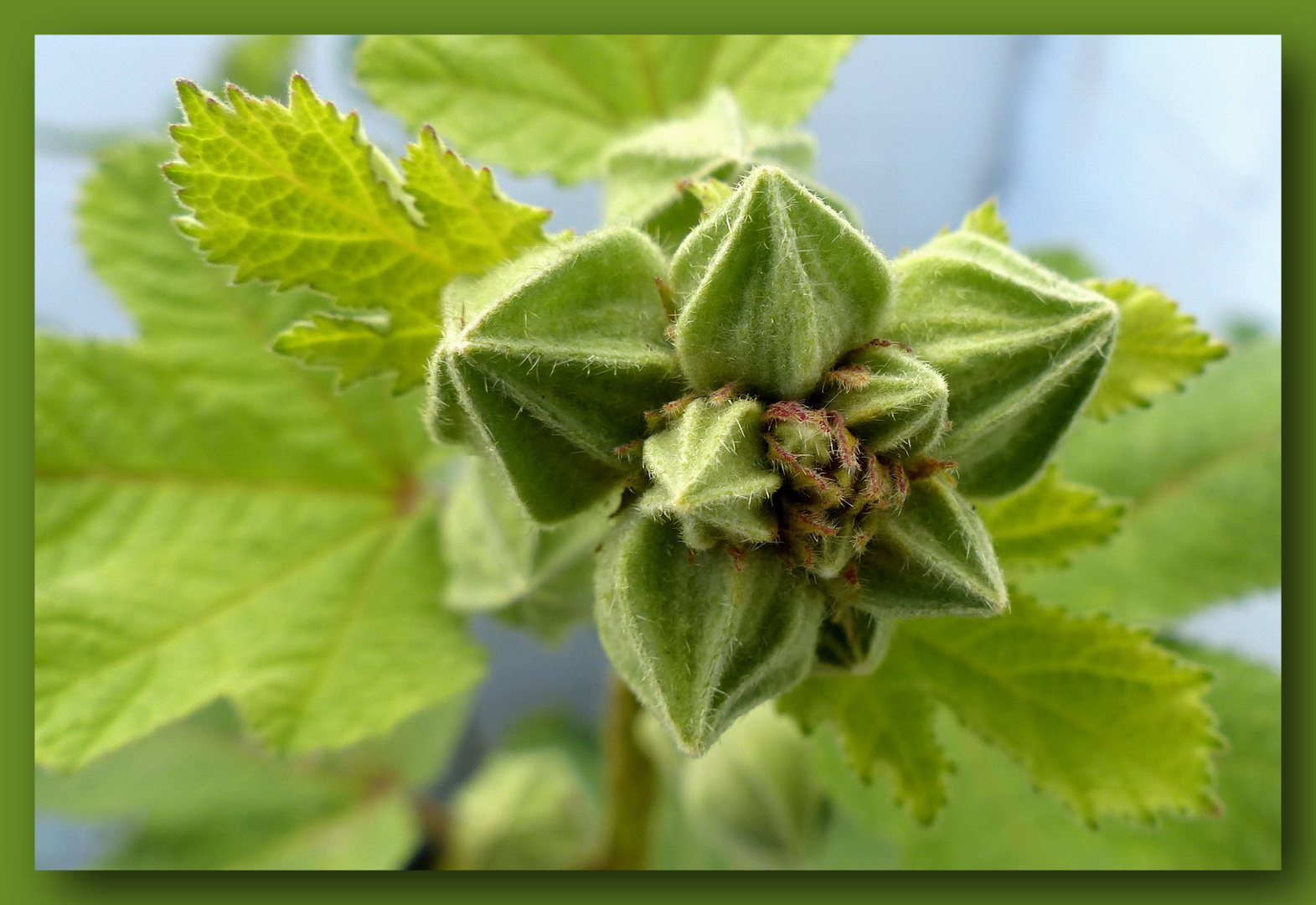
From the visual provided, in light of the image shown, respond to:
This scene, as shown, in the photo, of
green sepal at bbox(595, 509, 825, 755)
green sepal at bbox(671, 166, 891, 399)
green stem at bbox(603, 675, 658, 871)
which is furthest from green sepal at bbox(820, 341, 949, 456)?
green stem at bbox(603, 675, 658, 871)

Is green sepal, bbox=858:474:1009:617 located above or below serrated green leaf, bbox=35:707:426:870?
above

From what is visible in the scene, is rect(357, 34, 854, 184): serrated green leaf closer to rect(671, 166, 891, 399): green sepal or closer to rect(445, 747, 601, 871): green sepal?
rect(671, 166, 891, 399): green sepal

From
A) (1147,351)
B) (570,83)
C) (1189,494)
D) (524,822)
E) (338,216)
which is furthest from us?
(524,822)

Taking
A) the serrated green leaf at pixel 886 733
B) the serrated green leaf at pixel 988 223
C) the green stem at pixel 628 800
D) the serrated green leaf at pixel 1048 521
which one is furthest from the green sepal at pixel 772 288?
the green stem at pixel 628 800

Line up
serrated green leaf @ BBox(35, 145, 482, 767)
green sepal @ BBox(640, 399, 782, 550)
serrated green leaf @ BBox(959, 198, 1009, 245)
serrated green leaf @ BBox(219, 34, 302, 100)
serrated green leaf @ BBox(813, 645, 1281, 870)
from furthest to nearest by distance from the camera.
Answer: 1. serrated green leaf @ BBox(219, 34, 302, 100)
2. serrated green leaf @ BBox(813, 645, 1281, 870)
3. serrated green leaf @ BBox(35, 145, 482, 767)
4. serrated green leaf @ BBox(959, 198, 1009, 245)
5. green sepal @ BBox(640, 399, 782, 550)

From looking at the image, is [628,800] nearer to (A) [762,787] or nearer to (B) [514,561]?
(A) [762,787]

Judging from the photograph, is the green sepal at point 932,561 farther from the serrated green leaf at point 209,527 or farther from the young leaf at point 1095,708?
the serrated green leaf at point 209,527

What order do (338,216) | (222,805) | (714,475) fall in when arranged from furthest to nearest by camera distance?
(222,805), (338,216), (714,475)

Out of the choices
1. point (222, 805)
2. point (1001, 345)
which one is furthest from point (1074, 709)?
point (222, 805)
